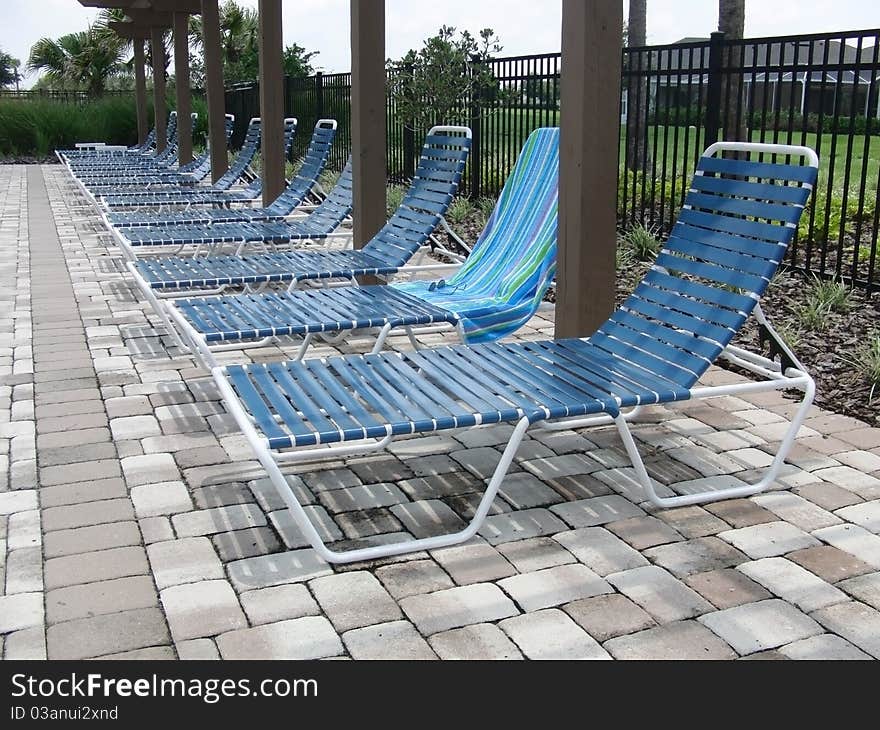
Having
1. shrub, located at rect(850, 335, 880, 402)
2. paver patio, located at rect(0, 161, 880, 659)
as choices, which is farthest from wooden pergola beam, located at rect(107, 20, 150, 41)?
shrub, located at rect(850, 335, 880, 402)

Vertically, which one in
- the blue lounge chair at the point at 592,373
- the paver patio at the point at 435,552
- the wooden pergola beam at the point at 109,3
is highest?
the wooden pergola beam at the point at 109,3

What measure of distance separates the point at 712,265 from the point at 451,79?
7.96 m

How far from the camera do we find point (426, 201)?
622 cm

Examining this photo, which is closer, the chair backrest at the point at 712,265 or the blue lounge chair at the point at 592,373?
the blue lounge chair at the point at 592,373

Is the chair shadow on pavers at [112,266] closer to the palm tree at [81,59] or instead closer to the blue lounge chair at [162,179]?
the blue lounge chair at [162,179]

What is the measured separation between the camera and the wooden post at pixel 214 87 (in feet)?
41.2

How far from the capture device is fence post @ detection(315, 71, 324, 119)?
15849 millimetres

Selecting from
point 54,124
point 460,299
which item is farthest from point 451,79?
point 54,124

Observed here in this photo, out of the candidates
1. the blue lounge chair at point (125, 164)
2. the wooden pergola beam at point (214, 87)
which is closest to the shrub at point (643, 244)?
the wooden pergola beam at point (214, 87)

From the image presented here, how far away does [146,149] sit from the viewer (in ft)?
62.2

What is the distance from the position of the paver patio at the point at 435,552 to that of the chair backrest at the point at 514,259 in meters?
0.79

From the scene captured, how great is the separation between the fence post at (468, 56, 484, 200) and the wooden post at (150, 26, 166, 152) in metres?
7.84

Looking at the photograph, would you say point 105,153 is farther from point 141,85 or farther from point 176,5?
Answer: point 176,5

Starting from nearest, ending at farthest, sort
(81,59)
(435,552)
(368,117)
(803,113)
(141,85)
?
(435,552)
(803,113)
(368,117)
(141,85)
(81,59)
